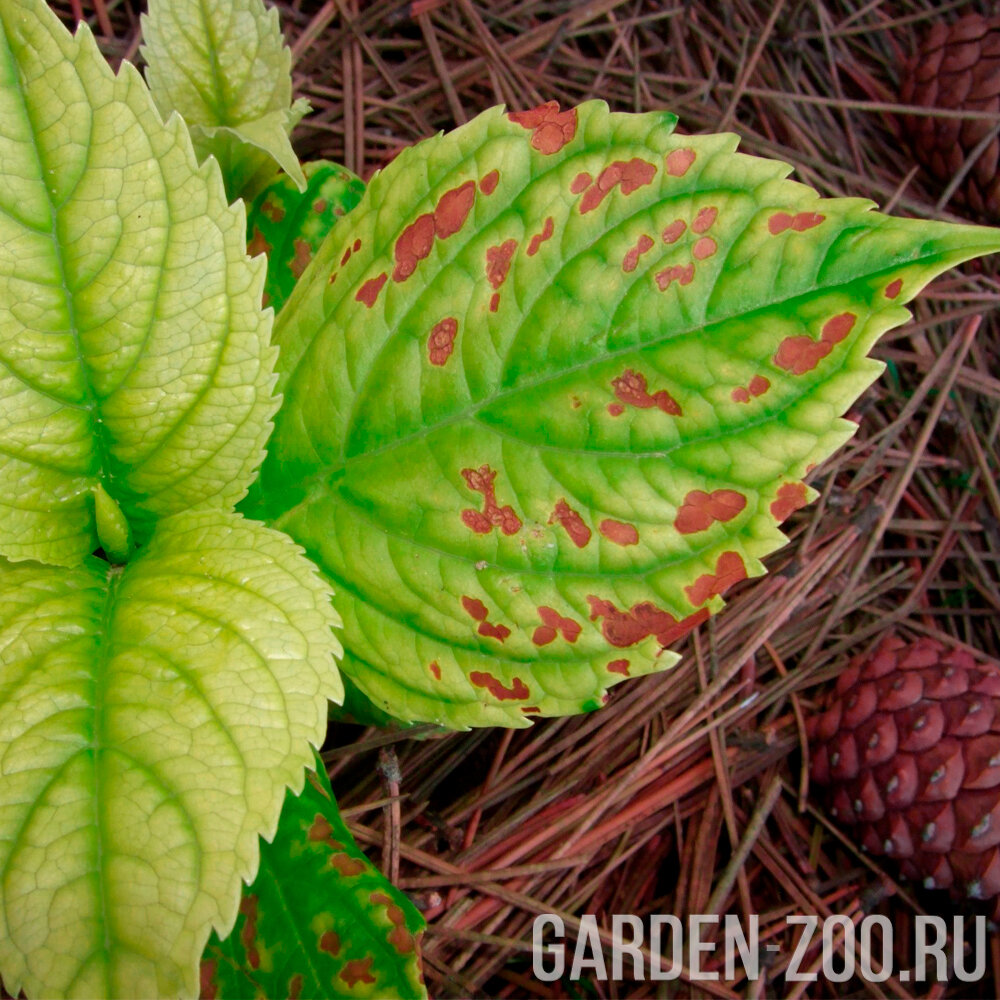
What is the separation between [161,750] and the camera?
739 mm

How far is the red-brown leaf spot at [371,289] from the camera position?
967mm

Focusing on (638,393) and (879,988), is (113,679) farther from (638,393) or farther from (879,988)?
(879,988)

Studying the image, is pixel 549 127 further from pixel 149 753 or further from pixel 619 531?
pixel 149 753

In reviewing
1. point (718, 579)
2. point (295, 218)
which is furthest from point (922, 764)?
point (295, 218)

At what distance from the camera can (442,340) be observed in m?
0.94

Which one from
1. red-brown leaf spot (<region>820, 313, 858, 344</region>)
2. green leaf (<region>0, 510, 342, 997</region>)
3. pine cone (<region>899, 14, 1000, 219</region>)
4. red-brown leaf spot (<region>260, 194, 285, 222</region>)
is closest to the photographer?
green leaf (<region>0, 510, 342, 997</region>)

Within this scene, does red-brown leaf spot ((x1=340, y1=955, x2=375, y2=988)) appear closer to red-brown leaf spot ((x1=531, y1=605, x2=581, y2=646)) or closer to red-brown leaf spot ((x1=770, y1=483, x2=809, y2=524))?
red-brown leaf spot ((x1=531, y1=605, x2=581, y2=646))

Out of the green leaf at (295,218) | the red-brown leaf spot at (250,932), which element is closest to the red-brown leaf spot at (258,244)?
the green leaf at (295,218)

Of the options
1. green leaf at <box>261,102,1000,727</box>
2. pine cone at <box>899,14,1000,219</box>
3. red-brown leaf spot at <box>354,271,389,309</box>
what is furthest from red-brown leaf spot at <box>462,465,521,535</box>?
pine cone at <box>899,14,1000,219</box>

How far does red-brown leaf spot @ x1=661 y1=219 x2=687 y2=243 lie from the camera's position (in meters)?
0.84

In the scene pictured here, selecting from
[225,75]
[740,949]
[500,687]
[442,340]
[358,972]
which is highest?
[225,75]

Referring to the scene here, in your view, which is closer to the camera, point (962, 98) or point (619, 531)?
point (619, 531)

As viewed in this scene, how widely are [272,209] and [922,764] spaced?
1297 mm

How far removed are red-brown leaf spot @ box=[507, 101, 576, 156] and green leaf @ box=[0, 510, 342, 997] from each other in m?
0.48
